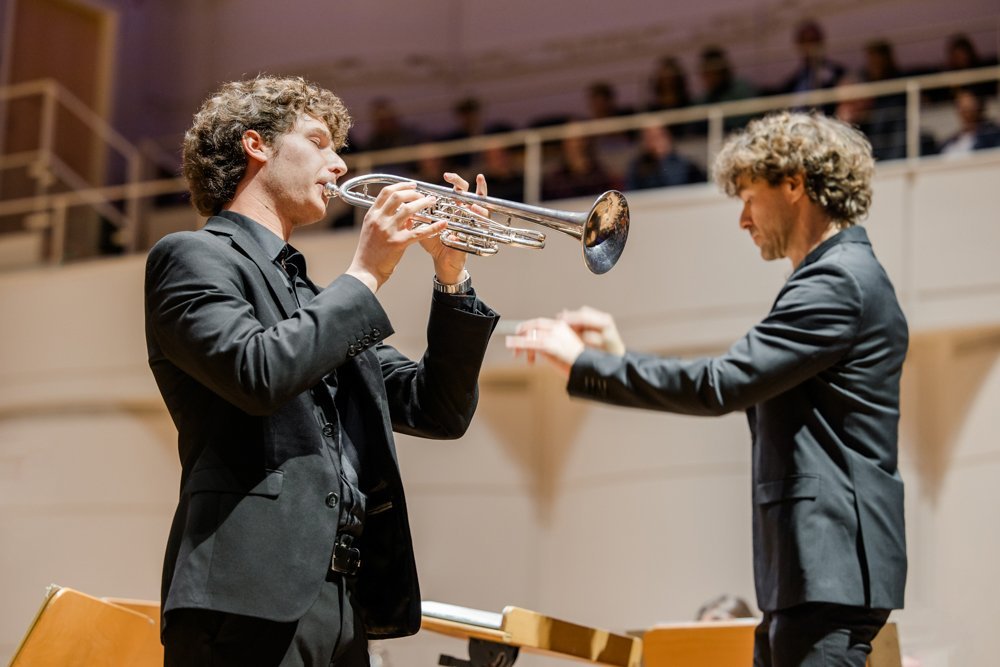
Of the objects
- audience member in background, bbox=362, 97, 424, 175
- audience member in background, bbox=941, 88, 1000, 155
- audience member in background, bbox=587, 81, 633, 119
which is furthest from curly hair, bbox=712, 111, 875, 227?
audience member in background, bbox=362, 97, 424, 175

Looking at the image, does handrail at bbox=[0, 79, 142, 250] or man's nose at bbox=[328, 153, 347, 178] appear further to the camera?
handrail at bbox=[0, 79, 142, 250]

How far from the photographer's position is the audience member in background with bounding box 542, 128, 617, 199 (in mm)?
6929

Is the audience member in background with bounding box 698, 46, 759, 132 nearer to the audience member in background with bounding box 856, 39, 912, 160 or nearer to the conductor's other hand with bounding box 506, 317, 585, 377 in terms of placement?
the audience member in background with bounding box 856, 39, 912, 160

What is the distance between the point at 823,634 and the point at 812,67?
5.44 m

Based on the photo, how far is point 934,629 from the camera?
5.47 meters

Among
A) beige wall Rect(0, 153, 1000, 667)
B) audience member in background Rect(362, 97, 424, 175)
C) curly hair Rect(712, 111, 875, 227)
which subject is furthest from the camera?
audience member in background Rect(362, 97, 424, 175)

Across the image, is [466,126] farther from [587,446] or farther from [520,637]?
[520,637]

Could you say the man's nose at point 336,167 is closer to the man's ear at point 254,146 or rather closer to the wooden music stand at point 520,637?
the man's ear at point 254,146

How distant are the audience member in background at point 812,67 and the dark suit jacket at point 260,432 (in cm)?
552

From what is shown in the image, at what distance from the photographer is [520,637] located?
2.66m

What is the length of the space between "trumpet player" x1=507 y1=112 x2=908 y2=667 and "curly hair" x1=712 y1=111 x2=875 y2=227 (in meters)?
0.11

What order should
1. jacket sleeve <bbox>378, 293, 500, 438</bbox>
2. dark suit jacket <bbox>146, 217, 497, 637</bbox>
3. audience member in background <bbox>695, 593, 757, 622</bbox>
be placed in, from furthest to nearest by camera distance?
audience member in background <bbox>695, 593, 757, 622</bbox> → jacket sleeve <bbox>378, 293, 500, 438</bbox> → dark suit jacket <bbox>146, 217, 497, 637</bbox>

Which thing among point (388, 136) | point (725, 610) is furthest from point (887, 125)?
point (388, 136)

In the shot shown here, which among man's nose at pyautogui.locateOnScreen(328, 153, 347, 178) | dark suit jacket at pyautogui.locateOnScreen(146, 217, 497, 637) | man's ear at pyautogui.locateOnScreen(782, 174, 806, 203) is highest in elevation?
man's ear at pyautogui.locateOnScreen(782, 174, 806, 203)
